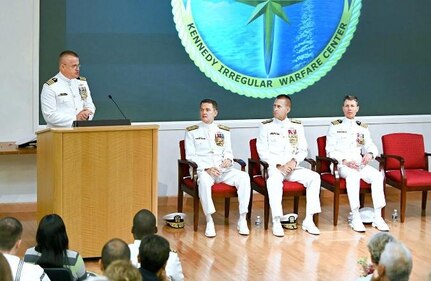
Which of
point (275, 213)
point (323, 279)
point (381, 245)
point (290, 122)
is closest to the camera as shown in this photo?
point (381, 245)

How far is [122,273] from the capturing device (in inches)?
132

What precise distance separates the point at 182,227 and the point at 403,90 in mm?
3307

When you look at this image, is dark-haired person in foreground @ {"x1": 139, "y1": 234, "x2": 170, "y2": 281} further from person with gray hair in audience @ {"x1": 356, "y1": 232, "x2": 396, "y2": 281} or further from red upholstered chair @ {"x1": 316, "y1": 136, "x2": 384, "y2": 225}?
red upholstered chair @ {"x1": 316, "y1": 136, "x2": 384, "y2": 225}

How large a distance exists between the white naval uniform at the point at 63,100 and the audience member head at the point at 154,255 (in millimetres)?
3555

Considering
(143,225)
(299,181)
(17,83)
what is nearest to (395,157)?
(299,181)

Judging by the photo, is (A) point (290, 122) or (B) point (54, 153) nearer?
(B) point (54, 153)

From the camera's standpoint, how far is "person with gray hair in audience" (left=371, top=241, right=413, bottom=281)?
153 inches

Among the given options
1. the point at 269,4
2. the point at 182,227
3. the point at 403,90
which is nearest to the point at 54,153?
the point at 182,227

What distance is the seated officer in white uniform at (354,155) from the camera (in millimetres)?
8586

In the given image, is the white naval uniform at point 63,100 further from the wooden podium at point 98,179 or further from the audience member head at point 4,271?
the audience member head at point 4,271

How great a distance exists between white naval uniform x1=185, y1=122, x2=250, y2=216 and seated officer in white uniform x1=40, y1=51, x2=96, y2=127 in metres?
1.25

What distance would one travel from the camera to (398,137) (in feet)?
30.9

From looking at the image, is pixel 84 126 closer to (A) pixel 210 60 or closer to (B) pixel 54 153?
(B) pixel 54 153

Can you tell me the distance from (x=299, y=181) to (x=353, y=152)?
33.0 inches
